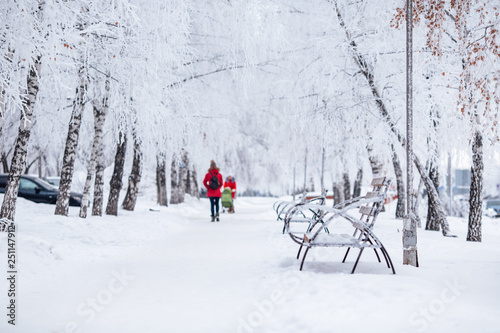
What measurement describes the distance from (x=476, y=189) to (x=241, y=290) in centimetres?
665

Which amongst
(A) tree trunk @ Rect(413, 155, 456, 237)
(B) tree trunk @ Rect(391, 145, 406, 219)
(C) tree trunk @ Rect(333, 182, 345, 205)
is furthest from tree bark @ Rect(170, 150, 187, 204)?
(A) tree trunk @ Rect(413, 155, 456, 237)

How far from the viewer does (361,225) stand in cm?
547

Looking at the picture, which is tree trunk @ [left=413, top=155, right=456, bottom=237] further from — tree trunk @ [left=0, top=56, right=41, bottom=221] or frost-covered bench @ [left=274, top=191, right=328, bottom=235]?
tree trunk @ [left=0, top=56, right=41, bottom=221]

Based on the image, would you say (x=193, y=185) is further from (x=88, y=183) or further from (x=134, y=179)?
(x=88, y=183)

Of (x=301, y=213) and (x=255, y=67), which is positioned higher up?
(x=255, y=67)

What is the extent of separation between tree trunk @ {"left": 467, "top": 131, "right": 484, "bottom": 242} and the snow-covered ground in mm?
1405

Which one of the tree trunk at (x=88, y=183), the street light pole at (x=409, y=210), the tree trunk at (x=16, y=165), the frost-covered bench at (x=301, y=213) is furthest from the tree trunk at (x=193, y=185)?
the street light pole at (x=409, y=210)

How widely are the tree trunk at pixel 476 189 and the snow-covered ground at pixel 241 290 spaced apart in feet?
4.61

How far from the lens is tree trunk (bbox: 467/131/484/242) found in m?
9.57

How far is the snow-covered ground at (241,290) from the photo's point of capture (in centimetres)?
386

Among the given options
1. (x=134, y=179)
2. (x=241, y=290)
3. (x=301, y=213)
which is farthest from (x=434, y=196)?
(x=134, y=179)

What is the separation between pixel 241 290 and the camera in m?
5.15

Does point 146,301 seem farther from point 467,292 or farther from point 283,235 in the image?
point 283,235

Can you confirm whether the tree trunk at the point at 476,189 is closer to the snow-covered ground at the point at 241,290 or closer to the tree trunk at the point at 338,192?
the snow-covered ground at the point at 241,290
